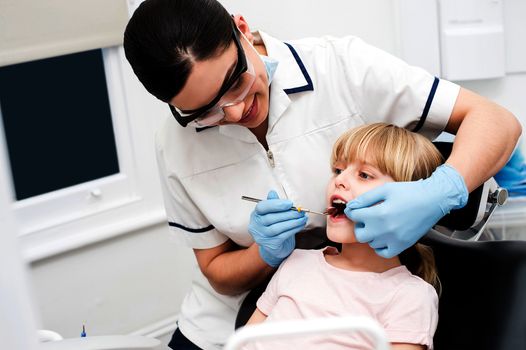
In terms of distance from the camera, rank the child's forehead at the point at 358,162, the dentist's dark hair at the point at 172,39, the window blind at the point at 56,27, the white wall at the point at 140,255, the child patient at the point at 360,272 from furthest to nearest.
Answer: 1. the white wall at the point at 140,255
2. the window blind at the point at 56,27
3. the child's forehead at the point at 358,162
4. the child patient at the point at 360,272
5. the dentist's dark hair at the point at 172,39

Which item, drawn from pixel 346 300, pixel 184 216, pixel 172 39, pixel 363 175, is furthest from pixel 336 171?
pixel 172 39

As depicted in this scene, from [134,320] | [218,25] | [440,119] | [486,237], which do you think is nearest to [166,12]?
[218,25]

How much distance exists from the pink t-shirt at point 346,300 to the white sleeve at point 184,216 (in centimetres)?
23

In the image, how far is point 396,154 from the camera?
1.55m

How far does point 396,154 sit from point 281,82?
1.16 ft

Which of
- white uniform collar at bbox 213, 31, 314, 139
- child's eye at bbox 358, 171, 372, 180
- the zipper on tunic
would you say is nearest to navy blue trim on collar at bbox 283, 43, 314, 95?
white uniform collar at bbox 213, 31, 314, 139

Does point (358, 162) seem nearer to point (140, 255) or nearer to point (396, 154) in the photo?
point (396, 154)

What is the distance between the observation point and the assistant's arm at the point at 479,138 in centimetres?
150

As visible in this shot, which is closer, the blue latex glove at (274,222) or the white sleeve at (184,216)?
the blue latex glove at (274,222)

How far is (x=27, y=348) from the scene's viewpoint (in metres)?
0.62

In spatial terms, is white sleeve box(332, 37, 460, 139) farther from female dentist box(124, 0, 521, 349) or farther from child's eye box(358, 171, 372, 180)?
child's eye box(358, 171, 372, 180)

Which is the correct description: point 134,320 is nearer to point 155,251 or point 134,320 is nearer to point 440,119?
point 155,251

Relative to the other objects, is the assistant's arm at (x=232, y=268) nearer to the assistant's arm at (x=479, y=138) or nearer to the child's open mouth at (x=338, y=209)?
the child's open mouth at (x=338, y=209)

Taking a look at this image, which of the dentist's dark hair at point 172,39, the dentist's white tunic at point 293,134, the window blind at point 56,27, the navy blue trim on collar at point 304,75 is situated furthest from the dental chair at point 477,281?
the window blind at point 56,27
